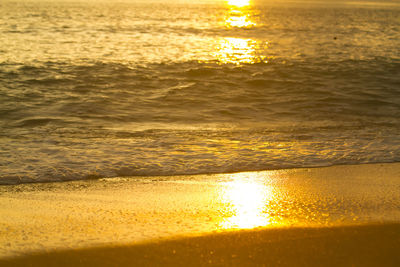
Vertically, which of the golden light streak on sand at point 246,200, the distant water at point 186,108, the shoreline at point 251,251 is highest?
the shoreline at point 251,251

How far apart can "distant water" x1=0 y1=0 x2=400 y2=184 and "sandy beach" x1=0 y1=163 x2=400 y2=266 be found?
68 centimetres

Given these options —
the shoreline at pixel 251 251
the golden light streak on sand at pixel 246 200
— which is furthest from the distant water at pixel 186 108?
the shoreline at pixel 251 251

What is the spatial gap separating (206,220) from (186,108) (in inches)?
271

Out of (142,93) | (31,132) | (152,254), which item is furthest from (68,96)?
(152,254)

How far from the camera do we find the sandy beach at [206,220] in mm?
2994

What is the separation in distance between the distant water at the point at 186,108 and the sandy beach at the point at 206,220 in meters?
0.68

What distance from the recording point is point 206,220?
12.0 feet

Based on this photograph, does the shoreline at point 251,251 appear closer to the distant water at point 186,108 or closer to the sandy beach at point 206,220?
the sandy beach at point 206,220

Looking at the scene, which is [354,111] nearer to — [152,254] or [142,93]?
[142,93]

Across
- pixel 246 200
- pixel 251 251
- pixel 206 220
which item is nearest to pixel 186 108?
pixel 246 200

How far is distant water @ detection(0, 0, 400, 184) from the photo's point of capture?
5.93m

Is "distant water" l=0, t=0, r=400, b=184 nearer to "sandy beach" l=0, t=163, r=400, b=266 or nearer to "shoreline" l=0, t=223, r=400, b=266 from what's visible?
"sandy beach" l=0, t=163, r=400, b=266

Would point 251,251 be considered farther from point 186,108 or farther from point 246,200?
point 186,108

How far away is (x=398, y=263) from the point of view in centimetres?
290
